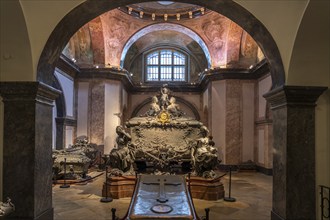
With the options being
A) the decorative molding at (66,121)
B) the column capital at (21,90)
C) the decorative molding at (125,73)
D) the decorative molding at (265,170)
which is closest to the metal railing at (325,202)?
the column capital at (21,90)

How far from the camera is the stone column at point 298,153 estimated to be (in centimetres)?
517

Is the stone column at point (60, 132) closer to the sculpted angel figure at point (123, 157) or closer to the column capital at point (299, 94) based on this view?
the sculpted angel figure at point (123, 157)

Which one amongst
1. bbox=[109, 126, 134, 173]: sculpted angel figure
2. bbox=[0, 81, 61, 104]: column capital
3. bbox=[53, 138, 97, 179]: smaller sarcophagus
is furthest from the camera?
bbox=[53, 138, 97, 179]: smaller sarcophagus

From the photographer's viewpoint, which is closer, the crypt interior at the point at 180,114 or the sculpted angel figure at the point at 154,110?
the crypt interior at the point at 180,114

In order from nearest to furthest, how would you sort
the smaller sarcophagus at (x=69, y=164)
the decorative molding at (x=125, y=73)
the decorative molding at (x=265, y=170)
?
the smaller sarcophagus at (x=69, y=164), the decorative molding at (x=265, y=170), the decorative molding at (x=125, y=73)

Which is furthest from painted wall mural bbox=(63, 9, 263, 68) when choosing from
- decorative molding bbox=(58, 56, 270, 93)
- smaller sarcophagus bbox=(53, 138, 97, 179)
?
smaller sarcophagus bbox=(53, 138, 97, 179)

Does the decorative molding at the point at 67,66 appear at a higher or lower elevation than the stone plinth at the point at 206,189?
higher

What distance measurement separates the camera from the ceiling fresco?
14359 millimetres

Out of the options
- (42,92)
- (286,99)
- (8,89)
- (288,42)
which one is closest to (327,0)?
(288,42)

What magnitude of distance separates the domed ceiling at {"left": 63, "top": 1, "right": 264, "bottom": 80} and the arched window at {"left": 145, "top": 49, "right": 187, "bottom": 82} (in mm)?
3910

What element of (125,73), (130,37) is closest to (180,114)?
(125,73)

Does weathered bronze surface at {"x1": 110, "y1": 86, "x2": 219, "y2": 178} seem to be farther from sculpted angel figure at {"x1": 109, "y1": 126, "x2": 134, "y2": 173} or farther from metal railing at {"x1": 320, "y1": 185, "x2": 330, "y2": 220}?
Answer: metal railing at {"x1": 320, "y1": 185, "x2": 330, "y2": 220}

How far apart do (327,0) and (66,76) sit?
11.3 m

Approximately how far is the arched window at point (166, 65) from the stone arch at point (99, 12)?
1425cm
